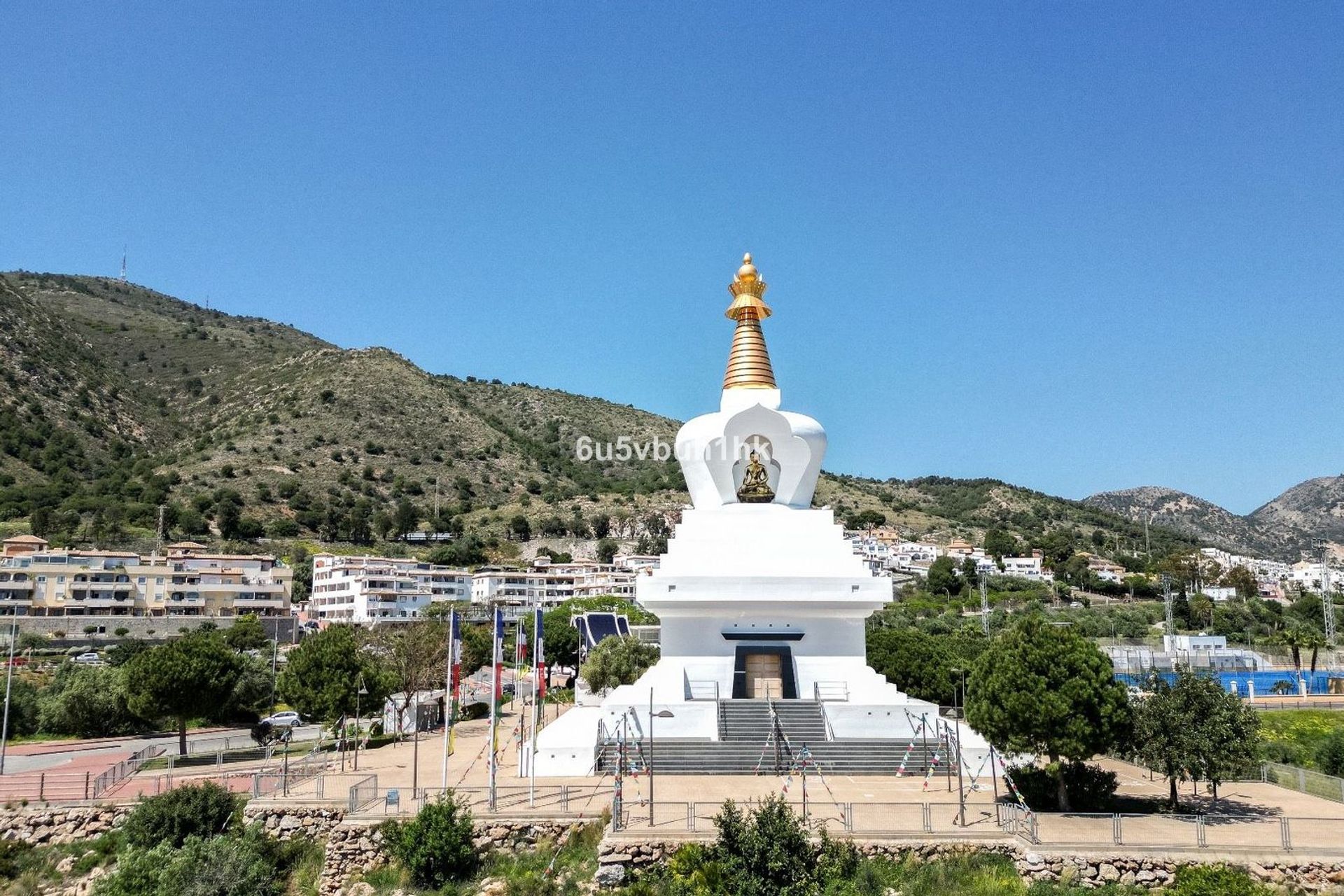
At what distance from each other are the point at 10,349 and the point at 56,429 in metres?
13.8

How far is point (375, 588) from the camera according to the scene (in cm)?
8050

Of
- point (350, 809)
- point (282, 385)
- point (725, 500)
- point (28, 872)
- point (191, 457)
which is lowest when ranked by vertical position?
point (28, 872)

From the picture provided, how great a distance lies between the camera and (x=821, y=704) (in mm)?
→ 24344

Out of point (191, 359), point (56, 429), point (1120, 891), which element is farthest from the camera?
point (191, 359)

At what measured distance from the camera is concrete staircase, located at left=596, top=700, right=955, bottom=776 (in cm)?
2259

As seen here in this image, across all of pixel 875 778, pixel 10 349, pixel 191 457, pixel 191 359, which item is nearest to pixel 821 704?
pixel 875 778

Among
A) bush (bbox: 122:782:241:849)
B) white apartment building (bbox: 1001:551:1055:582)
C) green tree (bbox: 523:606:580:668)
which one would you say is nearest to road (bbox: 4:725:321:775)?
bush (bbox: 122:782:241:849)

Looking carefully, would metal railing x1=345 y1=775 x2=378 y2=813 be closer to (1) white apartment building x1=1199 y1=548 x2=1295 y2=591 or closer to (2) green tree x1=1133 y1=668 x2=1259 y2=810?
(2) green tree x1=1133 y1=668 x2=1259 y2=810

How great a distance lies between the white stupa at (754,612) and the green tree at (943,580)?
72.1 metres

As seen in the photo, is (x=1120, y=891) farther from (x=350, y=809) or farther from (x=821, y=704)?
(x=350, y=809)

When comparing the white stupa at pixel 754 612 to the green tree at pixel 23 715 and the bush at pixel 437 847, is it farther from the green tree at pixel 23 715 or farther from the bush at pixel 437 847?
the green tree at pixel 23 715

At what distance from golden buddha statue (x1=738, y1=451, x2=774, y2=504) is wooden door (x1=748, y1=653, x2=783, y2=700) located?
5012 millimetres

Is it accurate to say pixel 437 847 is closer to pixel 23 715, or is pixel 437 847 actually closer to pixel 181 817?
pixel 181 817

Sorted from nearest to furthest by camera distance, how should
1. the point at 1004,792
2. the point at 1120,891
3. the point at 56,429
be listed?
1. the point at 1120,891
2. the point at 1004,792
3. the point at 56,429
